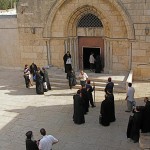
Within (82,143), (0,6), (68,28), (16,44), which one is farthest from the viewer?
(0,6)

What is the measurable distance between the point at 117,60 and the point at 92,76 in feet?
5.07

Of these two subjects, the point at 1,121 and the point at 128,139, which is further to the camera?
the point at 1,121

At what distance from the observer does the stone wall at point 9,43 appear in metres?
19.6

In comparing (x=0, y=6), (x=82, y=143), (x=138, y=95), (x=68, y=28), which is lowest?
(x=82, y=143)

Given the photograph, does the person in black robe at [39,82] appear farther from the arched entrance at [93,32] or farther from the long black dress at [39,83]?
the arched entrance at [93,32]

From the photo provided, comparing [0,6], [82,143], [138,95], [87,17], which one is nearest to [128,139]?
[82,143]

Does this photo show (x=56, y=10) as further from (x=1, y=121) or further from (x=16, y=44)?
(x=1, y=121)

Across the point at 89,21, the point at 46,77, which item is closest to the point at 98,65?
the point at 89,21

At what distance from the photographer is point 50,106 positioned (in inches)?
577

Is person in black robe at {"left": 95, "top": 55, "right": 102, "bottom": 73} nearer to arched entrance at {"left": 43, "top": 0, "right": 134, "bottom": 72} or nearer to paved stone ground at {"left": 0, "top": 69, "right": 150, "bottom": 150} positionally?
arched entrance at {"left": 43, "top": 0, "right": 134, "bottom": 72}

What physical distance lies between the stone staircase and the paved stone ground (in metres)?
0.46

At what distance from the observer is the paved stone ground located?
11266 millimetres

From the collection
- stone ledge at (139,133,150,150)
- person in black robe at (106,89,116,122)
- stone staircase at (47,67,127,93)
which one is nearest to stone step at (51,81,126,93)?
stone staircase at (47,67,127,93)

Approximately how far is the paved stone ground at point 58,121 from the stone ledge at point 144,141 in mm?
314
